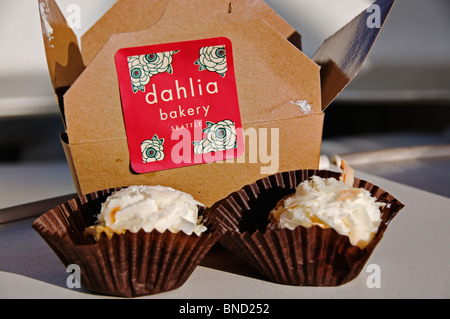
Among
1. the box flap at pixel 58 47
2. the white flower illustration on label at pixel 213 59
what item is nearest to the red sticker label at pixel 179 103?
the white flower illustration on label at pixel 213 59

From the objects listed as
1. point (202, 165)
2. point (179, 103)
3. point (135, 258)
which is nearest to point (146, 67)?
point (179, 103)

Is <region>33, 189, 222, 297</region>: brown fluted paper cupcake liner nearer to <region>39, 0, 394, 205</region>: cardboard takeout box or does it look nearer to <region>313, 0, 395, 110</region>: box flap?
<region>39, 0, 394, 205</region>: cardboard takeout box

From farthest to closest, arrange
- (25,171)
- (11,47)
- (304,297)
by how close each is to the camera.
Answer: (11,47), (25,171), (304,297)

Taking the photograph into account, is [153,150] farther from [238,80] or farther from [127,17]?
[127,17]

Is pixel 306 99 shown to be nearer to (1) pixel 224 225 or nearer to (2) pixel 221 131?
(2) pixel 221 131

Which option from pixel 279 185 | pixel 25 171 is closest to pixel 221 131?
pixel 279 185

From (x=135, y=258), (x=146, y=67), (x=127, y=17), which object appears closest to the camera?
(x=135, y=258)

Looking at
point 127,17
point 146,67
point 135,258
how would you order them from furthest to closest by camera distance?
1. point 127,17
2. point 146,67
3. point 135,258
